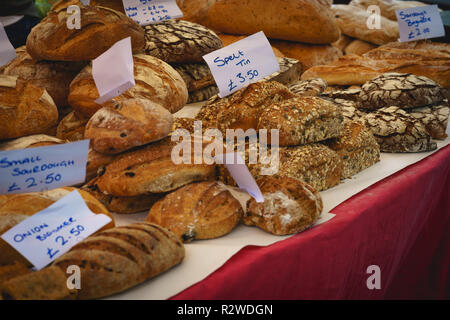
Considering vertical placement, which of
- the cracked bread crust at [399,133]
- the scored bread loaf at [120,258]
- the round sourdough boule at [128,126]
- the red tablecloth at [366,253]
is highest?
the round sourdough boule at [128,126]

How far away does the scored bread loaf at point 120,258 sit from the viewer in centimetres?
82

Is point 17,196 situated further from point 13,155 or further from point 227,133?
point 227,133

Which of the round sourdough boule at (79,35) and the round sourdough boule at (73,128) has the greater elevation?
the round sourdough boule at (79,35)

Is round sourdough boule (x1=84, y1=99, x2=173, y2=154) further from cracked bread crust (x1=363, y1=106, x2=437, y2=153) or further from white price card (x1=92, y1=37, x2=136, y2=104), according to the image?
cracked bread crust (x1=363, y1=106, x2=437, y2=153)

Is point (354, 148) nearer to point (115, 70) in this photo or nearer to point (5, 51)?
point (115, 70)

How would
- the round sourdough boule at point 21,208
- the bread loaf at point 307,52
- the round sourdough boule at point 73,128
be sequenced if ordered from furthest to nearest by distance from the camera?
the bread loaf at point 307,52 < the round sourdough boule at point 73,128 < the round sourdough boule at point 21,208

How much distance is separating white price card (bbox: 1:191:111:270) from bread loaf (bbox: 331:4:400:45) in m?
3.08

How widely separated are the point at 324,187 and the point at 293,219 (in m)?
0.35

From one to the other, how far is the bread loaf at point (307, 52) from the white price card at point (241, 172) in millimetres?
1810

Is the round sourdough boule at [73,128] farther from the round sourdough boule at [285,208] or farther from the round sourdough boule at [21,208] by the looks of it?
the round sourdough boule at [285,208]

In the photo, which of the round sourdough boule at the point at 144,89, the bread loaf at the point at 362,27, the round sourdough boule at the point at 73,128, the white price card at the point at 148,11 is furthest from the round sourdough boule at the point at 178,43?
the bread loaf at the point at 362,27

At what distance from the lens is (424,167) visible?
1585 mm
